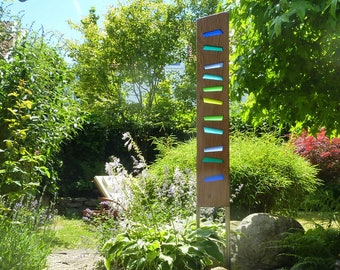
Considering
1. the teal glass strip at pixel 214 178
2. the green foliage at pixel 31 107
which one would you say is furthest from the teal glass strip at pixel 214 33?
the green foliage at pixel 31 107

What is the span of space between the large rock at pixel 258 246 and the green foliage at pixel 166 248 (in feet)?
1.07

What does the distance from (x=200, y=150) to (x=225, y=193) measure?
0.43 meters

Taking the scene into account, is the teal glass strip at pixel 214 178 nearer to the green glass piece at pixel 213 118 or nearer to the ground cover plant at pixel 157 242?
the ground cover plant at pixel 157 242

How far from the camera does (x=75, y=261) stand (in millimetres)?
5270

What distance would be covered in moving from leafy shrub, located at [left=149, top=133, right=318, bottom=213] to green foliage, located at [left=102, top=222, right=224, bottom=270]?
2.23 meters

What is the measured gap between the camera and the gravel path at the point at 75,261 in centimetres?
489

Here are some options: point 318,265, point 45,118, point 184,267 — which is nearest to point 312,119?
point 318,265

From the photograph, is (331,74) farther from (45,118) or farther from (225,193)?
(45,118)

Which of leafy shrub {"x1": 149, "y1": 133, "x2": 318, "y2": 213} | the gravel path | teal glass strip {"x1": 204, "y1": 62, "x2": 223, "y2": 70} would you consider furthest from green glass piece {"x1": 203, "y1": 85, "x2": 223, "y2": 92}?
leafy shrub {"x1": 149, "y1": 133, "x2": 318, "y2": 213}

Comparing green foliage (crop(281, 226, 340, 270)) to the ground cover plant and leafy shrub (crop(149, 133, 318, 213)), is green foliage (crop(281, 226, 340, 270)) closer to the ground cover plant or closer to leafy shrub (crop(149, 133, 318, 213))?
the ground cover plant

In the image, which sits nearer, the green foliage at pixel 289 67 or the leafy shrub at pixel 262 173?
the green foliage at pixel 289 67

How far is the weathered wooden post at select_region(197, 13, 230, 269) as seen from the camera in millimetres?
4398

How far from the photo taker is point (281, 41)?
440cm

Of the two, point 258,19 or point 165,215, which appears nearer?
point 258,19
